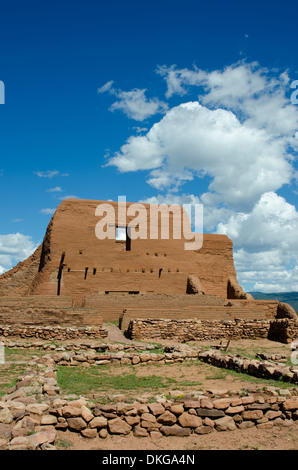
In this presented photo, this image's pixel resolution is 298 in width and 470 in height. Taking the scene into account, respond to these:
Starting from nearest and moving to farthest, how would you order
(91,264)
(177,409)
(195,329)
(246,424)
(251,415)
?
(177,409) → (246,424) → (251,415) → (195,329) → (91,264)

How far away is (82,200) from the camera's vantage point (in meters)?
25.2

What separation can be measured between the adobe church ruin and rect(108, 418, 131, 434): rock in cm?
1380

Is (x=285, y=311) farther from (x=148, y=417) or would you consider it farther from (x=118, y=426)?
(x=118, y=426)

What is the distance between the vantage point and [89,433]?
5332mm

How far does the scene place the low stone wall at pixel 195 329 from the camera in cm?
1638

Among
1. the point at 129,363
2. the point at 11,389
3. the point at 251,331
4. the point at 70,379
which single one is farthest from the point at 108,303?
the point at 11,389

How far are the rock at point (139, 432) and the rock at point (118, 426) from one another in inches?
4.1

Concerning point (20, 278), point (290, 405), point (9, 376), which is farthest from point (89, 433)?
point (20, 278)

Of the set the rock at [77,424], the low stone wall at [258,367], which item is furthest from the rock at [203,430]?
the low stone wall at [258,367]

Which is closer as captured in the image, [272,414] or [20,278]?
[272,414]

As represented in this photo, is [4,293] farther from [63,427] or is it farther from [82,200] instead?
[63,427]

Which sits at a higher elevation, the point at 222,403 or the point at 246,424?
the point at 222,403

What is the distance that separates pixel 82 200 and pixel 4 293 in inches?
326

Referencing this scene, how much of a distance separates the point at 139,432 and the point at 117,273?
18.7m
